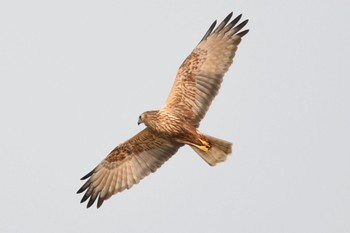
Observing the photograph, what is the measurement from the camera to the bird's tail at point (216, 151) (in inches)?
569

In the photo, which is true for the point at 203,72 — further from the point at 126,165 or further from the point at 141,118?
the point at 126,165

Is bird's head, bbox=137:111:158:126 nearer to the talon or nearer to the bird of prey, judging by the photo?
the bird of prey

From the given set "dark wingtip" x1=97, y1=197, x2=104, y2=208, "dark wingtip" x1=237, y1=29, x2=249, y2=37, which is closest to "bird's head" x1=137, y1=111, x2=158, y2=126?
"dark wingtip" x1=97, y1=197, x2=104, y2=208

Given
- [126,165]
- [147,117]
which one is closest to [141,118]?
[147,117]

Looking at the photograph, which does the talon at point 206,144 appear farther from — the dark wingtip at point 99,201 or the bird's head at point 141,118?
the dark wingtip at point 99,201

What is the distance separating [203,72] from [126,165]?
7.89 ft

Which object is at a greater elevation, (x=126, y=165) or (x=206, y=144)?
(x=126, y=165)

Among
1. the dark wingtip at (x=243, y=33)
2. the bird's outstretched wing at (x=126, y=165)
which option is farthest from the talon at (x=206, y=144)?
the dark wingtip at (x=243, y=33)

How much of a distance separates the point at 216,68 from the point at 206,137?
1446 mm

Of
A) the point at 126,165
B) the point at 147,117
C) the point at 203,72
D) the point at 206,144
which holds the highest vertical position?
the point at 203,72

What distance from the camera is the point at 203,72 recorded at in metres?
15.2

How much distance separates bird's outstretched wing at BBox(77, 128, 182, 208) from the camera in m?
15.6

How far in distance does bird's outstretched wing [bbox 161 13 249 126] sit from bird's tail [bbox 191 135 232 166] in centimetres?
71

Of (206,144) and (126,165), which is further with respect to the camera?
(126,165)
